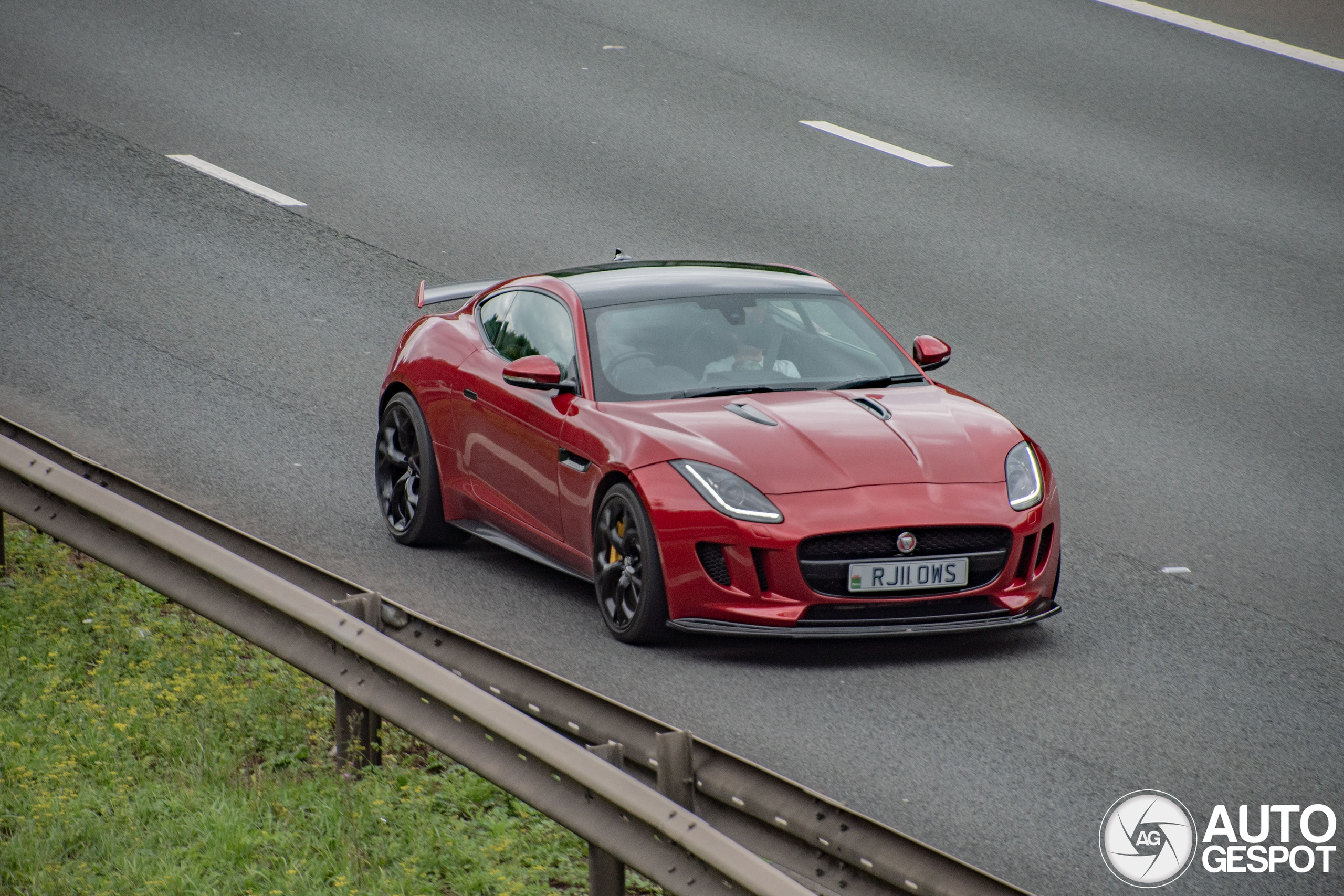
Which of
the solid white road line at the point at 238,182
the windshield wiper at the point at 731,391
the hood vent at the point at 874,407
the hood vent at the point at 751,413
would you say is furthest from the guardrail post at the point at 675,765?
the solid white road line at the point at 238,182

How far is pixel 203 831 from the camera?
5.36m

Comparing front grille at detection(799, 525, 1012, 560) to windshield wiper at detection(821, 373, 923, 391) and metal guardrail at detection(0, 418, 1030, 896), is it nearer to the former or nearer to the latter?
windshield wiper at detection(821, 373, 923, 391)

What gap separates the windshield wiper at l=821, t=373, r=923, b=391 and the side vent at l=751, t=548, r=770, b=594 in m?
1.28

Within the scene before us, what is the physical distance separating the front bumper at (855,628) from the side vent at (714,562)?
0.60 feet

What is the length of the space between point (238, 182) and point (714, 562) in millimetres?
9863

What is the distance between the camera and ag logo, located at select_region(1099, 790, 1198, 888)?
5172 mm

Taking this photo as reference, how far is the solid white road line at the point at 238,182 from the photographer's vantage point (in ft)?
48.9

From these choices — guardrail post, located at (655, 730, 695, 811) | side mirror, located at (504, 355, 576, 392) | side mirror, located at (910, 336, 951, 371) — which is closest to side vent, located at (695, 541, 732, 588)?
side mirror, located at (504, 355, 576, 392)

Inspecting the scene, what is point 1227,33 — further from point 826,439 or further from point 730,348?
point 826,439

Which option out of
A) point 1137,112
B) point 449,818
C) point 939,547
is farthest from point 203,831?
point 1137,112

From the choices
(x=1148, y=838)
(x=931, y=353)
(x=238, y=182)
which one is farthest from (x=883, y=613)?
(x=238, y=182)

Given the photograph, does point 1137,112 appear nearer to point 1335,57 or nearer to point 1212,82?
point 1212,82

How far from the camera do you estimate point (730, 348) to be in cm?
796

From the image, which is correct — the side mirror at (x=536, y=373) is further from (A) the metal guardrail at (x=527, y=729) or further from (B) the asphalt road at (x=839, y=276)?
(A) the metal guardrail at (x=527, y=729)
